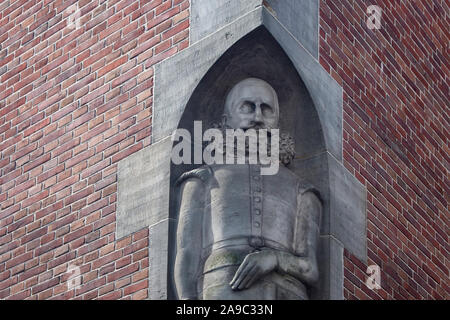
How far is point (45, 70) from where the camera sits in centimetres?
1192

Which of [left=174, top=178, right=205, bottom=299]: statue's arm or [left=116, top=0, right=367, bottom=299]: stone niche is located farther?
[left=116, top=0, right=367, bottom=299]: stone niche

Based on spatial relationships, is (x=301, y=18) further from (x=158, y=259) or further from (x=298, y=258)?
(x=158, y=259)

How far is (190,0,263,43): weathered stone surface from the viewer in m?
10.7

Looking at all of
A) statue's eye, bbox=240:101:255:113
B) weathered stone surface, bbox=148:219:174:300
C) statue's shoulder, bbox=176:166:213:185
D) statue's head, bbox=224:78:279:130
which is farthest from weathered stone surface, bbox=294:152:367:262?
weathered stone surface, bbox=148:219:174:300

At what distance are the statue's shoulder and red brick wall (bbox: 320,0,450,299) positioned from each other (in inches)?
47.8

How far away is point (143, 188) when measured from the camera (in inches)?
417

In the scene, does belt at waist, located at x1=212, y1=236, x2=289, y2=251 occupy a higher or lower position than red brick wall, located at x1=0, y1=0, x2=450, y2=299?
lower

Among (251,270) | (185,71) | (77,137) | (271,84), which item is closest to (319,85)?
(271,84)

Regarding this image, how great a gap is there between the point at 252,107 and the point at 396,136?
5.97ft

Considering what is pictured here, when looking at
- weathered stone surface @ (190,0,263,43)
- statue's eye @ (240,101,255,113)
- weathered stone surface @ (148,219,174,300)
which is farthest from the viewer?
weathered stone surface @ (190,0,263,43)

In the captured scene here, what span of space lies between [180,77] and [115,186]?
96 centimetres

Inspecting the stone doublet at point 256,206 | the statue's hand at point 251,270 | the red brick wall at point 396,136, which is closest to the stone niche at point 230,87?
the red brick wall at point 396,136

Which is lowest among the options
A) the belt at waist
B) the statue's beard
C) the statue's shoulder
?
the belt at waist

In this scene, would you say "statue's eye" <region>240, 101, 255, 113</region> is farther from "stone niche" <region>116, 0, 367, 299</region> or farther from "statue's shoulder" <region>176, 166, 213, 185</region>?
"statue's shoulder" <region>176, 166, 213, 185</region>
